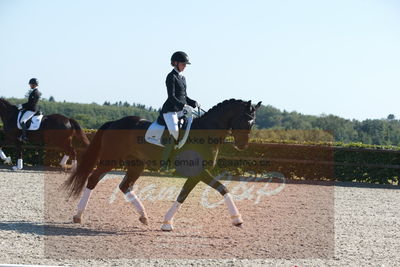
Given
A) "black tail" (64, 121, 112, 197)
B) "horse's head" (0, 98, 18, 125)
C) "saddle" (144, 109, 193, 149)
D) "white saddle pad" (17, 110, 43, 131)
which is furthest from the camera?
"horse's head" (0, 98, 18, 125)

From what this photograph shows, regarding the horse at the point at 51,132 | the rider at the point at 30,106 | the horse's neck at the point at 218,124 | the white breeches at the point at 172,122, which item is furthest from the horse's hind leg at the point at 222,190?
the rider at the point at 30,106

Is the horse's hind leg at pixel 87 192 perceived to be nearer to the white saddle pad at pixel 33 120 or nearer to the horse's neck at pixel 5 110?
the white saddle pad at pixel 33 120

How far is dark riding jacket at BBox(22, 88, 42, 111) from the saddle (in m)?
8.31

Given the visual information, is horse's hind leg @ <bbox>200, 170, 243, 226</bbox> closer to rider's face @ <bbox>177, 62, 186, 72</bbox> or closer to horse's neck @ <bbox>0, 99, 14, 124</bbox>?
rider's face @ <bbox>177, 62, 186, 72</bbox>

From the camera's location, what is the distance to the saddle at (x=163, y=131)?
8.09 m

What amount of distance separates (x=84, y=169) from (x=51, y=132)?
26.2 feet

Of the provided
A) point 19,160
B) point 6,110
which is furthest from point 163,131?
point 6,110

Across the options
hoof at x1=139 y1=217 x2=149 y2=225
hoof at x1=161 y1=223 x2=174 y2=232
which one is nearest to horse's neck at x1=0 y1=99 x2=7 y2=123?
hoof at x1=139 y1=217 x2=149 y2=225

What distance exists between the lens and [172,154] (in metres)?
8.34

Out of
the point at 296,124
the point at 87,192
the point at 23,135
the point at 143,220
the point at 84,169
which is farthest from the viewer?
the point at 296,124

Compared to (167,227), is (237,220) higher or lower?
higher

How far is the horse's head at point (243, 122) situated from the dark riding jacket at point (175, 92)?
0.88 m

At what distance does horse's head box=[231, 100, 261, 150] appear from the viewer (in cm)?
795

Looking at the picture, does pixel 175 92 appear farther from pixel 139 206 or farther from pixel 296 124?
pixel 296 124
